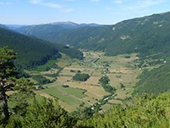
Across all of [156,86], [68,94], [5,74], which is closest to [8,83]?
[5,74]

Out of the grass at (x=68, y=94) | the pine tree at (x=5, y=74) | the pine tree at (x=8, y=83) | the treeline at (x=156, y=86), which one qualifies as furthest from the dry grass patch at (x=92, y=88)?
the pine tree at (x=5, y=74)

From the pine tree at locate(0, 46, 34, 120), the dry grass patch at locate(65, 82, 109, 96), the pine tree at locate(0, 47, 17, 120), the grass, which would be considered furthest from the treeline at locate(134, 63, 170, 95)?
the pine tree at locate(0, 47, 17, 120)

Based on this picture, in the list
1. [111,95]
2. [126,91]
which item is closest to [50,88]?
[111,95]

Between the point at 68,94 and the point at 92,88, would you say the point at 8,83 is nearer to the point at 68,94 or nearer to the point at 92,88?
the point at 68,94

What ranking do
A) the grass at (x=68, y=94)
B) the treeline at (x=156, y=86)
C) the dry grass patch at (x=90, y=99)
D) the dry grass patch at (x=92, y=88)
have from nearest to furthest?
the dry grass patch at (x=90, y=99) → the grass at (x=68, y=94) → the treeline at (x=156, y=86) → the dry grass patch at (x=92, y=88)

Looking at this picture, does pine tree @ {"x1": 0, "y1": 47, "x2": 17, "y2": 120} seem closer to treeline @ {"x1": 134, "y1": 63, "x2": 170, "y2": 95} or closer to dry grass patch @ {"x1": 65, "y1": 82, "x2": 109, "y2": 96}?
dry grass patch @ {"x1": 65, "y1": 82, "x2": 109, "y2": 96}

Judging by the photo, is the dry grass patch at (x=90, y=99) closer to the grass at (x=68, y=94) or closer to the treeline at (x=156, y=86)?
the grass at (x=68, y=94)

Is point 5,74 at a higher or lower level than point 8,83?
higher

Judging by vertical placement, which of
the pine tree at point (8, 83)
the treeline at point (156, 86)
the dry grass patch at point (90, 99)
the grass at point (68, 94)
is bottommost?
the grass at point (68, 94)

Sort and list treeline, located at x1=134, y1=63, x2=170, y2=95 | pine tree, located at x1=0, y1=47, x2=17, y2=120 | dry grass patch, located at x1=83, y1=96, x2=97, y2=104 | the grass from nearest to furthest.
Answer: pine tree, located at x1=0, y1=47, x2=17, y2=120
dry grass patch, located at x1=83, y1=96, x2=97, y2=104
the grass
treeline, located at x1=134, y1=63, x2=170, y2=95

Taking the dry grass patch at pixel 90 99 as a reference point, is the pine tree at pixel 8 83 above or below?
above

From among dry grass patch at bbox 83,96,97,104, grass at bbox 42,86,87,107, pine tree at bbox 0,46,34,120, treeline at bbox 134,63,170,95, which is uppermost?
pine tree at bbox 0,46,34,120
